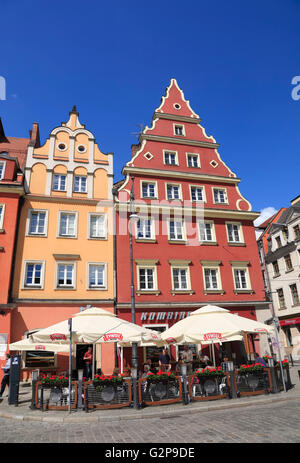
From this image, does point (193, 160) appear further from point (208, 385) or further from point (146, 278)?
point (208, 385)

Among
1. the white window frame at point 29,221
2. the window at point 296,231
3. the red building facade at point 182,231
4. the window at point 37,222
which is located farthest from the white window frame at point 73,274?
the window at point 296,231

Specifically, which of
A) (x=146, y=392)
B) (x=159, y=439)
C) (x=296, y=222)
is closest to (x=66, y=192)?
(x=146, y=392)

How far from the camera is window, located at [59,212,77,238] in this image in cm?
2111

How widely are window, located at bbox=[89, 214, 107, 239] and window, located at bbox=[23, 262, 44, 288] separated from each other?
3821 mm

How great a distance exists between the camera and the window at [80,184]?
2238 cm

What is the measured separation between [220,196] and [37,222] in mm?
13833

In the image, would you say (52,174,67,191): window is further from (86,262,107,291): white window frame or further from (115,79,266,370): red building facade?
(86,262,107,291): white window frame

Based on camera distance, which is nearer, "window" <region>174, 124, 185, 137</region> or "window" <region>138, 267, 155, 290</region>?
"window" <region>138, 267, 155, 290</region>

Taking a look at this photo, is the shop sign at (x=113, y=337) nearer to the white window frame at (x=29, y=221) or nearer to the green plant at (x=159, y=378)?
the green plant at (x=159, y=378)

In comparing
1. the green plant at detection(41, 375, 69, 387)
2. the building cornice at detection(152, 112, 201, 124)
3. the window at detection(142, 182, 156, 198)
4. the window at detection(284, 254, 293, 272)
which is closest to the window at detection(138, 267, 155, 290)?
the window at detection(142, 182, 156, 198)

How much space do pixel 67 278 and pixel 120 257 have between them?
3598 mm

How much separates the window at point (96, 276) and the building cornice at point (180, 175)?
23.8 ft

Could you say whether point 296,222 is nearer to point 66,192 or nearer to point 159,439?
point 66,192

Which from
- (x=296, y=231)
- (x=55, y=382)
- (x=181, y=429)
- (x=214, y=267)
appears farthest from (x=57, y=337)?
(x=296, y=231)
